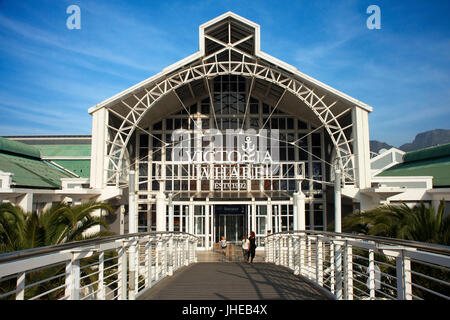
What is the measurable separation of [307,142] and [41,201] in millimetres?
18542

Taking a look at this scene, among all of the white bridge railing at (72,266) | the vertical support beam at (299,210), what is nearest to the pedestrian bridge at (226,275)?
the white bridge railing at (72,266)

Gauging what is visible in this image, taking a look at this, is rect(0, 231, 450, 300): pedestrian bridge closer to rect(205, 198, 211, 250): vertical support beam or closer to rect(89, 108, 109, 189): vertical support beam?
rect(89, 108, 109, 189): vertical support beam

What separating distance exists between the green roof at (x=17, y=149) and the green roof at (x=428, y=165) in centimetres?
2571

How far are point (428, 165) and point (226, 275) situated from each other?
70.5 feet

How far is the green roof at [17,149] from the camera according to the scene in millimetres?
24373

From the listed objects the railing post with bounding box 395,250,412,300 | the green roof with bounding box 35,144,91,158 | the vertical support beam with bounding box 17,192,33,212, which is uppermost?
the green roof with bounding box 35,144,91,158

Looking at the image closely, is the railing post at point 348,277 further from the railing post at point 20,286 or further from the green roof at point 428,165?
the green roof at point 428,165

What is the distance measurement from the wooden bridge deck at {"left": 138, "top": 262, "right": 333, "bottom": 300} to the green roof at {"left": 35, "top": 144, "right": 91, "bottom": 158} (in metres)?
24.5

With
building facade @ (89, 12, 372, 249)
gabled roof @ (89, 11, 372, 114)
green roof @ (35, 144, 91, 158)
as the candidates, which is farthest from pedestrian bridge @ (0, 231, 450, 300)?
green roof @ (35, 144, 91, 158)

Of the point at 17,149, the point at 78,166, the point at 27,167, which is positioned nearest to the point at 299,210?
the point at 27,167

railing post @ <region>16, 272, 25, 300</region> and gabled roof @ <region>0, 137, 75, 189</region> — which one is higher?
gabled roof @ <region>0, 137, 75, 189</region>

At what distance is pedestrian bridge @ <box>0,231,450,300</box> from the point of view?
3636mm
